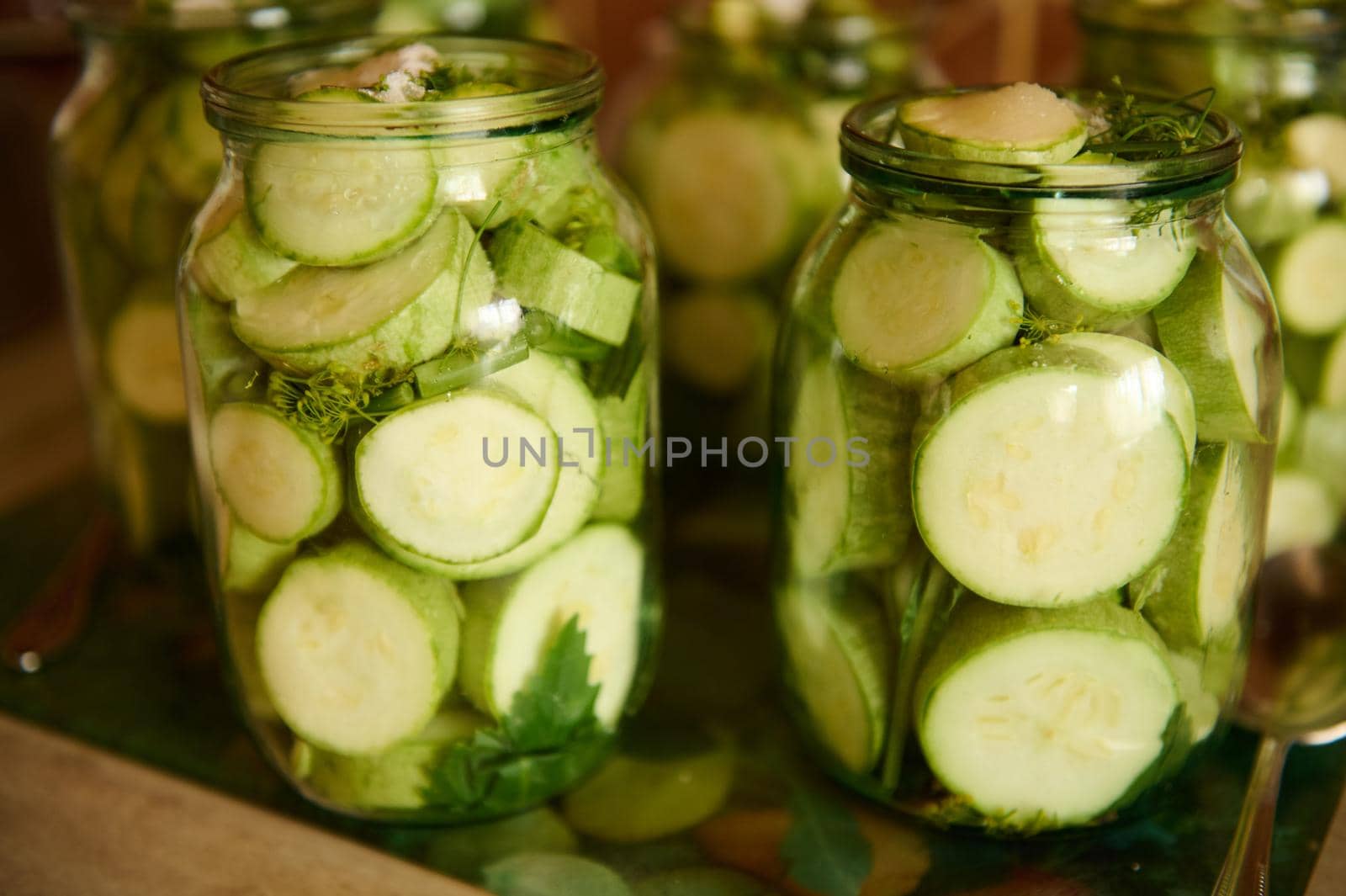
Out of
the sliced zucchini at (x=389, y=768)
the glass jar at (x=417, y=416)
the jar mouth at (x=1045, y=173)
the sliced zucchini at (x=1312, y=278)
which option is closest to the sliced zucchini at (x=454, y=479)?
the glass jar at (x=417, y=416)

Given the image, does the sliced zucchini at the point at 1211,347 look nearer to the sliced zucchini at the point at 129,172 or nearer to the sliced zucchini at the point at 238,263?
the sliced zucchini at the point at 238,263

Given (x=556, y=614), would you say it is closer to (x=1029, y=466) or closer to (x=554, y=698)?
(x=554, y=698)

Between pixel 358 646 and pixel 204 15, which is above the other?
pixel 204 15

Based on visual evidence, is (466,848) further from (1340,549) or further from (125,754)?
(1340,549)

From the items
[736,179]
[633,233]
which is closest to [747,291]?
[736,179]

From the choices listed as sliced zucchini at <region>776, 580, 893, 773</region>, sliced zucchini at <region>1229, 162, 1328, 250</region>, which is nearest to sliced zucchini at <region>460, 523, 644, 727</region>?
sliced zucchini at <region>776, 580, 893, 773</region>

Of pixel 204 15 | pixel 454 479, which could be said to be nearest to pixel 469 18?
pixel 204 15

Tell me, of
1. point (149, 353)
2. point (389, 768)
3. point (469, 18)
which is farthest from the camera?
point (469, 18)
